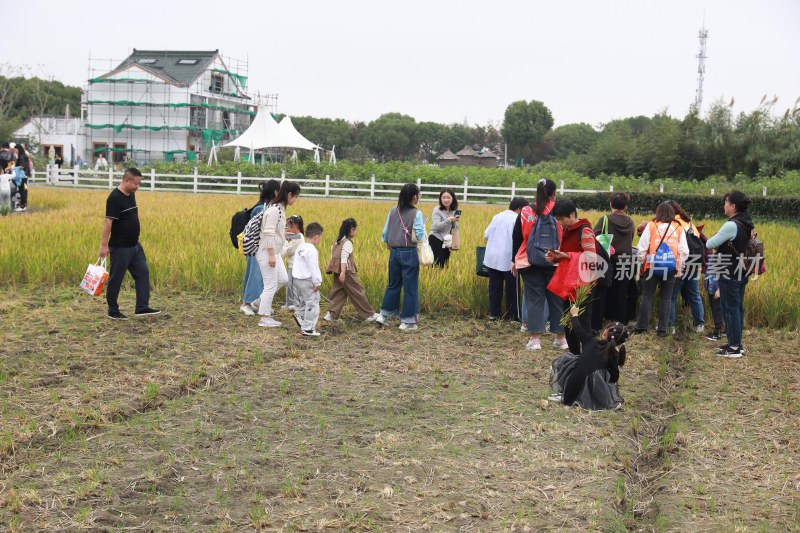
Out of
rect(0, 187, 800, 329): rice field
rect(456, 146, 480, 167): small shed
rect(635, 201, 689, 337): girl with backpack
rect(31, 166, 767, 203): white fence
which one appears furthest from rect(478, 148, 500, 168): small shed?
rect(635, 201, 689, 337): girl with backpack

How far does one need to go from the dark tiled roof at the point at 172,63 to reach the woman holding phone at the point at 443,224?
47.1 metres

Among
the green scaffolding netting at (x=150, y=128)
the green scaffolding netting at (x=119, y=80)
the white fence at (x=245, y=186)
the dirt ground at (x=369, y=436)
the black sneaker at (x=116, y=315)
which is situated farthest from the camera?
the green scaffolding netting at (x=119, y=80)

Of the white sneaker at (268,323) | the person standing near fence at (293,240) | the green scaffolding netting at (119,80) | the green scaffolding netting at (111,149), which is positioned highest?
the green scaffolding netting at (119,80)

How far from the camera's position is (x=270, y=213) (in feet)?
26.6

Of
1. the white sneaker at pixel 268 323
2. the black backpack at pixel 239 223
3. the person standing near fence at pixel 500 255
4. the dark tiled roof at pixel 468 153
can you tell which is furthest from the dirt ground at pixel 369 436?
the dark tiled roof at pixel 468 153

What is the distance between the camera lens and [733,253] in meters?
7.34

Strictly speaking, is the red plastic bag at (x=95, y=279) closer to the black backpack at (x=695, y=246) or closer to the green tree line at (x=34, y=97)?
the black backpack at (x=695, y=246)

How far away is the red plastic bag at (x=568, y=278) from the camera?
6.30 meters

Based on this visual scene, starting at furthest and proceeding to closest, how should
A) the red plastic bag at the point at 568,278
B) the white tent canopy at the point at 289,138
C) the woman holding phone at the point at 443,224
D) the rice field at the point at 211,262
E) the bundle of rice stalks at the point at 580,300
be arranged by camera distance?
1. the white tent canopy at the point at 289,138
2. the woman holding phone at the point at 443,224
3. the rice field at the point at 211,262
4. the red plastic bag at the point at 568,278
5. the bundle of rice stalks at the point at 580,300

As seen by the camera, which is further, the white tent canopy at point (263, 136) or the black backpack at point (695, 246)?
the white tent canopy at point (263, 136)

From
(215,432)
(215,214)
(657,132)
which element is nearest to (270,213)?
(215,432)

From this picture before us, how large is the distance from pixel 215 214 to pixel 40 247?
252 inches

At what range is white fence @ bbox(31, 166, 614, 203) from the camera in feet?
101

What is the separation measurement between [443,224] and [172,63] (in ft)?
171
